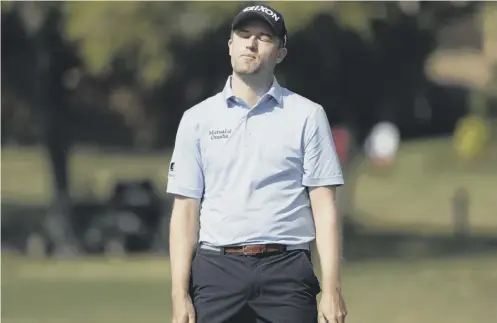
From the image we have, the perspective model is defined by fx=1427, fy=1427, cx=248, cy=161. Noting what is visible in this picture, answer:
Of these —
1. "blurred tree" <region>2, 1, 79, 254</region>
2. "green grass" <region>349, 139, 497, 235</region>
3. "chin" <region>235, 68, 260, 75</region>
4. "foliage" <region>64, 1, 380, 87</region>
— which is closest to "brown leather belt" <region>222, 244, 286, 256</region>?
"chin" <region>235, 68, 260, 75</region>

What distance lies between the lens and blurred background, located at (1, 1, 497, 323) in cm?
1948

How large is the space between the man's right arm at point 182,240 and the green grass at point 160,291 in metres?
9.09

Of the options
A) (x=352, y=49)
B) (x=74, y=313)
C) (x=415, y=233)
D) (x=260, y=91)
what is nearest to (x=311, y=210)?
(x=260, y=91)

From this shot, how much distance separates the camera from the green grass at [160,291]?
16.0 metres

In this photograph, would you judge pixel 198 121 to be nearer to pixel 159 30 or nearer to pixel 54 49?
pixel 159 30

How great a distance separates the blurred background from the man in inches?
374

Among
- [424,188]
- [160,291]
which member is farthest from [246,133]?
[424,188]

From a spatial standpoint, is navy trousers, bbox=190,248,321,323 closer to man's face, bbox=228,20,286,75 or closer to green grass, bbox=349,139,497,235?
man's face, bbox=228,20,286,75

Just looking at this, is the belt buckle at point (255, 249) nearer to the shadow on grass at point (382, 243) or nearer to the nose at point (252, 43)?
the nose at point (252, 43)

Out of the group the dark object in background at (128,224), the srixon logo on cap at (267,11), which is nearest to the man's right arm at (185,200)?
the srixon logo on cap at (267,11)

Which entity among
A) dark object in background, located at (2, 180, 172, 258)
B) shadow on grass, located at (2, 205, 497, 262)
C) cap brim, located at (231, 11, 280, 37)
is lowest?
shadow on grass, located at (2, 205, 497, 262)

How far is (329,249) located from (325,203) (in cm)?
20

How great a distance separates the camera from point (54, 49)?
28.1 meters

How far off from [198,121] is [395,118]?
29497mm
